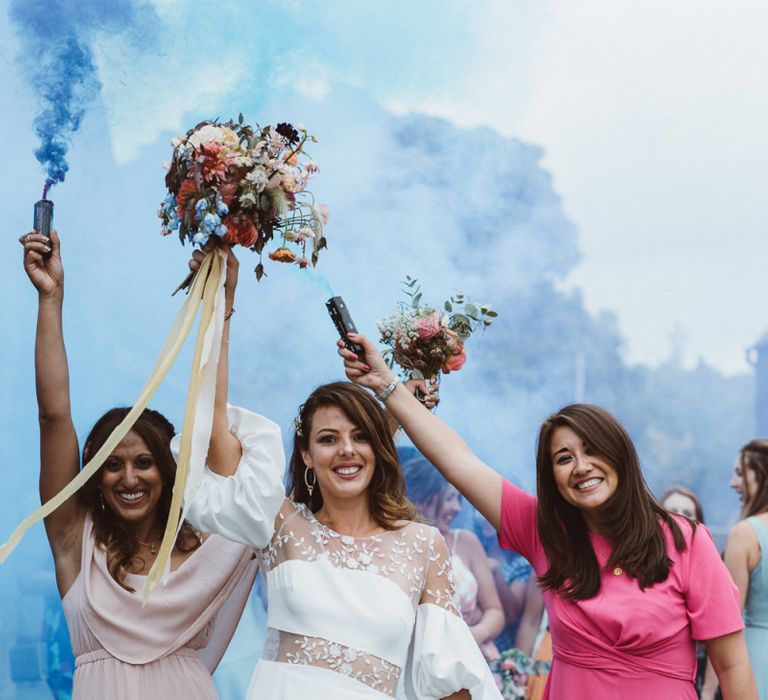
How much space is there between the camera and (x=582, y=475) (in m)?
2.73

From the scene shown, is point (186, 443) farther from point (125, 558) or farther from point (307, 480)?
point (125, 558)

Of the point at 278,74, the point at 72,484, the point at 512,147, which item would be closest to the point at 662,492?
the point at 512,147

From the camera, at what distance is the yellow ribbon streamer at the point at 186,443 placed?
8.25 feet

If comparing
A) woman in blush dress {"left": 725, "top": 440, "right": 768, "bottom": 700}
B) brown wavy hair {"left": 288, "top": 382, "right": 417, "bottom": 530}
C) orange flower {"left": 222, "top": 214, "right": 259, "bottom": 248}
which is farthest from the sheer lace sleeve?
woman in blush dress {"left": 725, "top": 440, "right": 768, "bottom": 700}

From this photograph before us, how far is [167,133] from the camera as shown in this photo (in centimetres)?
445

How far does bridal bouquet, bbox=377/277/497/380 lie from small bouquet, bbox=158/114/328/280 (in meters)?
0.60

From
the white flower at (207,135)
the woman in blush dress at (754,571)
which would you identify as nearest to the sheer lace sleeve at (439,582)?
the white flower at (207,135)

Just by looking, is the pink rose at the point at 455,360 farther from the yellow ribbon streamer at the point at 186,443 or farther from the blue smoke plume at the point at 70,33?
the blue smoke plume at the point at 70,33

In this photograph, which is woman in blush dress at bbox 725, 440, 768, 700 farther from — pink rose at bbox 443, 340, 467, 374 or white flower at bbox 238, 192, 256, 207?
white flower at bbox 238, 192, 256, 207

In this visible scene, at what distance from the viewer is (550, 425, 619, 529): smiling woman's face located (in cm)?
271

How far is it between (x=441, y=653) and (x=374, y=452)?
55 cm

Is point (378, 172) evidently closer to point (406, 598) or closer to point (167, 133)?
point (167, 133)

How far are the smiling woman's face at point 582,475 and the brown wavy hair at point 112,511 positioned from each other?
110 cm

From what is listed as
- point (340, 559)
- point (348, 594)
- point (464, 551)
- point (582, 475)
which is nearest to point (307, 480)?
point (340, 559)
